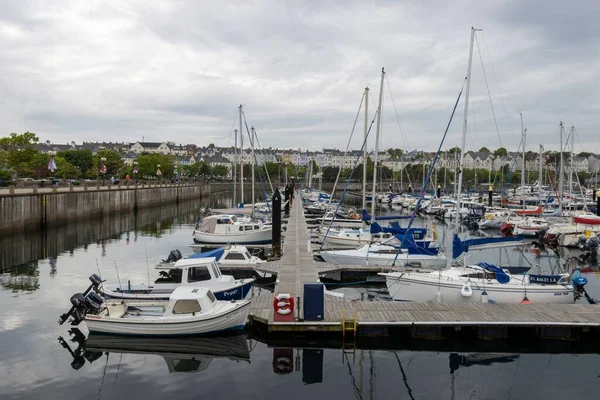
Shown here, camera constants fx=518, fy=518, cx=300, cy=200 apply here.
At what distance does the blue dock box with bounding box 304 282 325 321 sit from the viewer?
18219 mm

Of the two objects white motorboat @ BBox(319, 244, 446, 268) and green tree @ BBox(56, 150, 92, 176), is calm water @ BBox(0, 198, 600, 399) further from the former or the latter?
green tree @ BBox(56, 150, 92, 176)

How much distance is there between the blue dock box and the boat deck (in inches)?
8.6

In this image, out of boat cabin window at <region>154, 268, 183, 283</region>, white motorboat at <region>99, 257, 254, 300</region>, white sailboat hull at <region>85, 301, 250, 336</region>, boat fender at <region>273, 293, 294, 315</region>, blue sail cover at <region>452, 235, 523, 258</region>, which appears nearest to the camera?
white sailboat hull at <region>85, 301, 250, 336</region>

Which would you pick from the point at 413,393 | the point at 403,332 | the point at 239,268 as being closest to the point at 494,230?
the point at 239,268

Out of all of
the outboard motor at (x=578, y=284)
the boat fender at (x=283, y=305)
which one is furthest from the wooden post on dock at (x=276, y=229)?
the outboard motor at (x=578, y=284)

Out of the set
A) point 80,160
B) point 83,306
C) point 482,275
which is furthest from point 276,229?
→ point 80,160

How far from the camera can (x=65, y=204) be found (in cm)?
5606

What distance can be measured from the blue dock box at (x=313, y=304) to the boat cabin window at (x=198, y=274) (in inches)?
204

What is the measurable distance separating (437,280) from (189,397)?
12.0 metres

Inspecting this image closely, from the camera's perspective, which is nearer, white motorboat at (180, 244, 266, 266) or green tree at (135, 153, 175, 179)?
white motorboat at (180, 244, 266, 266)

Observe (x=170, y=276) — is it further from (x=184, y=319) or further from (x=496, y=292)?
(x=496, y=292)

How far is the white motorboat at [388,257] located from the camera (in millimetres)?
29328

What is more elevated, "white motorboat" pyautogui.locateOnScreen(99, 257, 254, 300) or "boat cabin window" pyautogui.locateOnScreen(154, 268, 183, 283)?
"white motorboat" pyautogui.locateOnScreen(99, 257, 254, 300)

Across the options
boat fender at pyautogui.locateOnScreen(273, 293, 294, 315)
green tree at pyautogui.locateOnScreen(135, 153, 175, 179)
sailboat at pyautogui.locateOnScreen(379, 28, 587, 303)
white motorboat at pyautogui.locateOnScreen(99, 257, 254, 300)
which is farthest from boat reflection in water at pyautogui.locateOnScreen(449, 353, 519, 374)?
green tree at pyautogui.locateOnScreen(135, 153, 175, 179)
